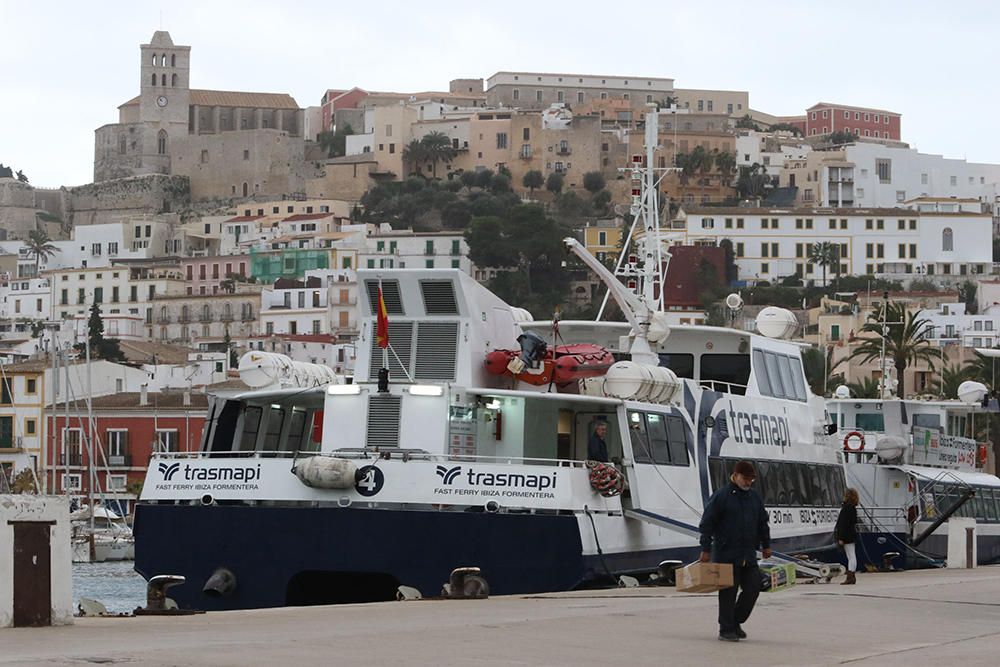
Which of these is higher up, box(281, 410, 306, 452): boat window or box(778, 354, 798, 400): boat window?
box(778, 354, 798, 400): boat window

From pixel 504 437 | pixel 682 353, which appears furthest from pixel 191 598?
pixel 682 353

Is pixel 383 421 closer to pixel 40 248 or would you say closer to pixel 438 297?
pixel 438 297

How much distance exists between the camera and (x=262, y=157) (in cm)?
17225

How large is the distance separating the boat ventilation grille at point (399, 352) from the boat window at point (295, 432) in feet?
6.64

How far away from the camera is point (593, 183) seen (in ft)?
536

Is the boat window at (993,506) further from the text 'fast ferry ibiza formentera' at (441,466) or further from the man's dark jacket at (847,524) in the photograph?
the man's dark jacket at (847,524)

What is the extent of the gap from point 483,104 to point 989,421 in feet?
409

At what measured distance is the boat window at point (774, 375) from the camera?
27.7 m

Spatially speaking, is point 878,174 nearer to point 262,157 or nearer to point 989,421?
point 262,157

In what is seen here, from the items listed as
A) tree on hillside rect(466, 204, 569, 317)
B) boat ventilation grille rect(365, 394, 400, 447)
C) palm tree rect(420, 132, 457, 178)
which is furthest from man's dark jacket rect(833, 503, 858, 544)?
palm tree rect(420, 132, 457, 178)

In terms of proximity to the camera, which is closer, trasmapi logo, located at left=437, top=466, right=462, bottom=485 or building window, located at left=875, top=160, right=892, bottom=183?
trasmapi logo, located at left=437, top=466, right=462, bottom=485

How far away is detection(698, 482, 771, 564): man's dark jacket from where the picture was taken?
1373cm

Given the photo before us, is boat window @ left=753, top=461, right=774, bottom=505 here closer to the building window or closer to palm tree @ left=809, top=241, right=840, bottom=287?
palm tree @ left=809, top=241, right=840, bottom=287

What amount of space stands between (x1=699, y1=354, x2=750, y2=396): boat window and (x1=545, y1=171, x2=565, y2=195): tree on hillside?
450 ft
